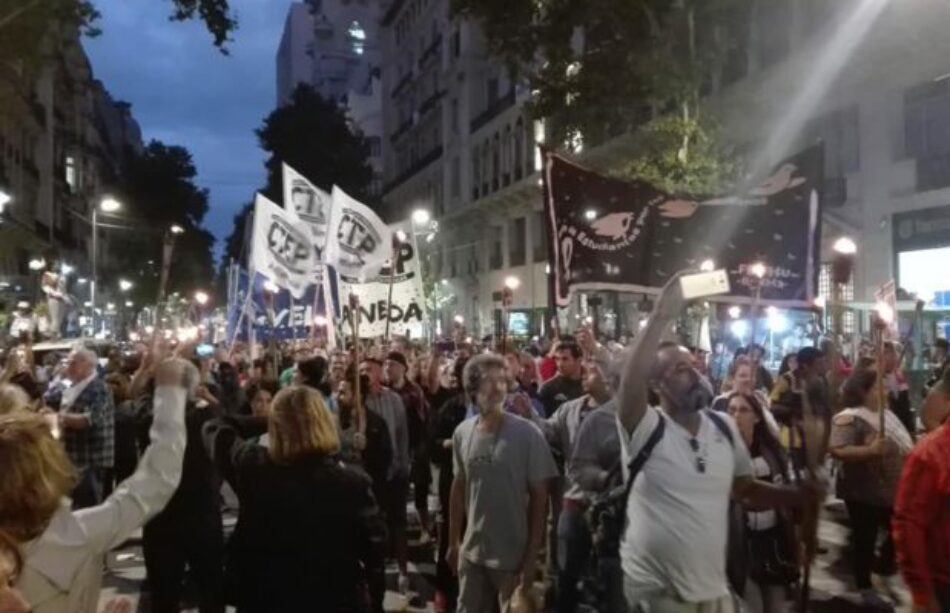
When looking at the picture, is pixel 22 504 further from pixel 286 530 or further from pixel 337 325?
pixel 337 325

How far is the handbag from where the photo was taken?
6.07 meters

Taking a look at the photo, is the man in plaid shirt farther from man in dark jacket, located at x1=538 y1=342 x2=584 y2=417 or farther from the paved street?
man in dark jacket, located at x1=538 y1=342 x2=584 y2=417

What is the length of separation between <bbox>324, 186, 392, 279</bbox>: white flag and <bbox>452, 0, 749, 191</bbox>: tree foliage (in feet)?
23.0

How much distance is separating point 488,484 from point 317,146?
5839 cm

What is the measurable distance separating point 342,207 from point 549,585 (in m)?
8.24

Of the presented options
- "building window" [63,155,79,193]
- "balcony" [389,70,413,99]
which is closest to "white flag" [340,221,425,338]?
"balcony" [389,70,413,99]

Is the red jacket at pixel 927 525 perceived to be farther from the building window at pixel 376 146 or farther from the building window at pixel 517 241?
the building window at pixel 376 146

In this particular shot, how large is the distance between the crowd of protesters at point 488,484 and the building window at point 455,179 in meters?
48.4

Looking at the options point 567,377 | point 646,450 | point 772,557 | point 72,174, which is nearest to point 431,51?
point 72,174

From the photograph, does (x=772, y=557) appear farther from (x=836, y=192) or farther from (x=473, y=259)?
(x=473, y=259)

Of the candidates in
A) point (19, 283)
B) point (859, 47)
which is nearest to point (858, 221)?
point (859, 47)

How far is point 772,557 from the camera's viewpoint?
6230mm

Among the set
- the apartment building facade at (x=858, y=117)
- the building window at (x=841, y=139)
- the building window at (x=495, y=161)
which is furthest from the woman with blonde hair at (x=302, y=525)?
the building window at (x=495, y=161)

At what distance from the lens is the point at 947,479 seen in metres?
4.45
